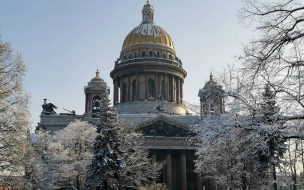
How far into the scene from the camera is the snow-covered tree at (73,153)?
140ft

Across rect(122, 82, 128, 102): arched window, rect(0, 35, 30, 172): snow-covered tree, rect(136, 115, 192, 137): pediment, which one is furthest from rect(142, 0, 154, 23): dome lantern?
rect(0, 35, 30, 172): snow-covered tree

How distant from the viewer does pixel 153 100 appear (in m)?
71.2

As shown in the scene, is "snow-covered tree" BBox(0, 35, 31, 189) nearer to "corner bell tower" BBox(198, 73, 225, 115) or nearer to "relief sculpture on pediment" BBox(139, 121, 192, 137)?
"corner bell tower" BBox(198, 73, 225, 115)

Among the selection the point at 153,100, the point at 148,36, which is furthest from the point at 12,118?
the point at 148,36

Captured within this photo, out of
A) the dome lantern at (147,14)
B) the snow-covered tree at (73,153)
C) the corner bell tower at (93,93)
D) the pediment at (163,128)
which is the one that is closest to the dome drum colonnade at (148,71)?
the dome lantern at (147,14)

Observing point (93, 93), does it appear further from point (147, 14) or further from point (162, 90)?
point (147, 14)

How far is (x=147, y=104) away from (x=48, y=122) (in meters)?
17.2

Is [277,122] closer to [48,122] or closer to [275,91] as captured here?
[275,91]

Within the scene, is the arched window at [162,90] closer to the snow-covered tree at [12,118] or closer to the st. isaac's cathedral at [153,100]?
the st. isaac's cathedral at [153,100]

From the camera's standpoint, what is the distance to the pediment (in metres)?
57.7

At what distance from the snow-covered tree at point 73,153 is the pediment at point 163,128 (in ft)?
39.7

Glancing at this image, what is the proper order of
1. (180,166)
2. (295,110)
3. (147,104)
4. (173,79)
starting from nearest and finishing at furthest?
(295,110) < (180,166) < (147,104) < (173,79)

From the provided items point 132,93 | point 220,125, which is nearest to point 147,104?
point 132,93

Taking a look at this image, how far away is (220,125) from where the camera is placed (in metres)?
10.4
